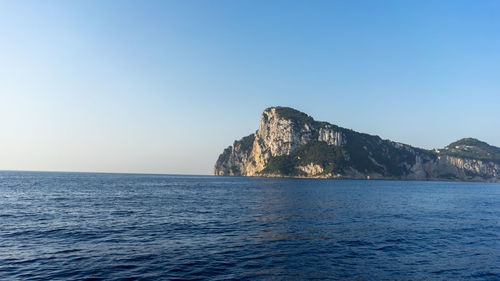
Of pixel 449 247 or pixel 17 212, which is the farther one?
pixel 17 212

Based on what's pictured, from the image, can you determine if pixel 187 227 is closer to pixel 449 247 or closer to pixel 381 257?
pixel 381 257

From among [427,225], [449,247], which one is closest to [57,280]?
[449,247]

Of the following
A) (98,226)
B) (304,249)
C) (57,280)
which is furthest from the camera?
(98,226)

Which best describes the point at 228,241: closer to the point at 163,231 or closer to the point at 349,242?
the point at 163,231

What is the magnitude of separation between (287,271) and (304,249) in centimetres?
665

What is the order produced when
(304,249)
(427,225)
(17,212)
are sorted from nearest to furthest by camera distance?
1. (304,249)
2. (427,225)
3. (17,212)

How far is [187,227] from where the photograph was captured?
35000 mm

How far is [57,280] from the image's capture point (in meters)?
17.9

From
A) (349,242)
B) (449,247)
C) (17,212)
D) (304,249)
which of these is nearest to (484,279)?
(449,247)

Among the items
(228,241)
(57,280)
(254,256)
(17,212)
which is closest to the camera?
(57,280)

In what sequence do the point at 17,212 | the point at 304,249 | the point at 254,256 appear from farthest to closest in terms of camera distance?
1. the point at 17,212
2. the point at 304,249
3. the point at 254,256

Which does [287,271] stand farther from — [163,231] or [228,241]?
[163,231]

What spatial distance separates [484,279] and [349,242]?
11.4 m

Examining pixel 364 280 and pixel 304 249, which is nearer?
pixel 364 280
